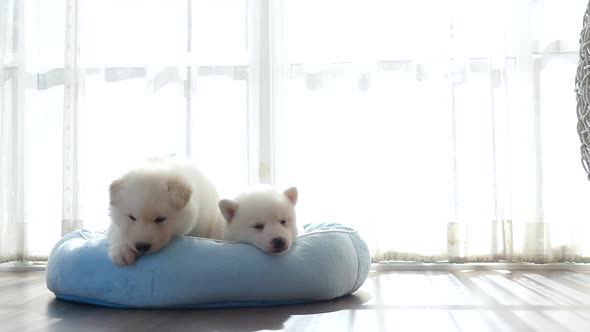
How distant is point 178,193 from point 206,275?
0.34m

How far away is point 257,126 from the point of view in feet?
14.0

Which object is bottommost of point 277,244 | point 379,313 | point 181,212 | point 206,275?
point 379,313

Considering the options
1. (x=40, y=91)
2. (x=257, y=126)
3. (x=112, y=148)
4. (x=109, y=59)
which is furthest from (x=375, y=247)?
(x=40, y=91)

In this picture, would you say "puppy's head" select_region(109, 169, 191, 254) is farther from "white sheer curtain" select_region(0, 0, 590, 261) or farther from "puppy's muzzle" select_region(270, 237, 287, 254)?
"white sheer curtain" select_region(0, 0, 590, 261)

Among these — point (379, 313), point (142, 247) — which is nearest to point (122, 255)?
point (142, 247)

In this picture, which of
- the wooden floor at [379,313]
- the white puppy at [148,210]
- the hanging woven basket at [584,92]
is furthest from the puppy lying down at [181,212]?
the hanging woven basket at [584,92]

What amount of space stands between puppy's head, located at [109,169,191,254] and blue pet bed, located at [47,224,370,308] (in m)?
0.09

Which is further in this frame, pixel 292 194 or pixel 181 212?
pixel 292 194

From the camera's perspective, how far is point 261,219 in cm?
287

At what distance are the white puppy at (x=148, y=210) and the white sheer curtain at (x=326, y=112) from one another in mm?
1473

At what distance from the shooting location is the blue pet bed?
A: 2.66 m

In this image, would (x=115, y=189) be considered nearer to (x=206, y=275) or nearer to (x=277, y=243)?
(x=206, y=275)

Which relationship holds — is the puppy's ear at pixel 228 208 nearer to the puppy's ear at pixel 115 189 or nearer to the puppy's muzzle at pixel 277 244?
the puppy's muzzle at pixel 277 244

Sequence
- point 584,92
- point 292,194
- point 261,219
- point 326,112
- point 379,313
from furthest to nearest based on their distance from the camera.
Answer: point 326,112 → point 292,194 → point 261,219 → point 379,313 → point 584,92
